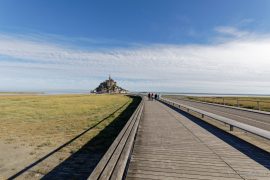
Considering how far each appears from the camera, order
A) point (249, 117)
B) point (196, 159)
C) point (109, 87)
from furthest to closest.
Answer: point (109, 87) → point (249, 117) → point (196, 159)

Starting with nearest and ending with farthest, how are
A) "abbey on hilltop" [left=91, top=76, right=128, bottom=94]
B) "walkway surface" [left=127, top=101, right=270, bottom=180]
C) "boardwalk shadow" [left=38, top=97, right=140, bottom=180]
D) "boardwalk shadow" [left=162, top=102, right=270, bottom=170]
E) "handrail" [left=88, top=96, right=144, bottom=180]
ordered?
"handrail" [left=88, top=96, right=144, bottom=180] < "walkway surface" [left=127, top=101, right=270, bottom=180] < "boardwalk shadow" [left=162, top=102, right=270, bottom=170] < "boardwalk shadow" [left=38, top=97, right=140, bottom=180] < "abbey on hilltop" [left=91, top=76, right=128, bottom=94]

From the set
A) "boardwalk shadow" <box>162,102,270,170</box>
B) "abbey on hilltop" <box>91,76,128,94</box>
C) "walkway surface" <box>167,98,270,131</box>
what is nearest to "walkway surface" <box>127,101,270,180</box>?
"boardwalk shadow" <box>162,102,270,170</box>

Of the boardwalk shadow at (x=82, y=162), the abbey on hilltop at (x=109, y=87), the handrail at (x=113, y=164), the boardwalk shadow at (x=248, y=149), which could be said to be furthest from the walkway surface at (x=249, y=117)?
the abbey on hilltop at (x=109, y=87)

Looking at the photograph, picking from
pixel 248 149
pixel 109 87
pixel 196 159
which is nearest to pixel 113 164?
pixel 196 159

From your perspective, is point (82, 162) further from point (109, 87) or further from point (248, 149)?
point (109, 87)

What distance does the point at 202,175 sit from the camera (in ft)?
16.5

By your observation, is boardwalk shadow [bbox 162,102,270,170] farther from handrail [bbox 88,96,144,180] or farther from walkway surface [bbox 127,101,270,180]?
handrail [bbox 88,96,144,180]

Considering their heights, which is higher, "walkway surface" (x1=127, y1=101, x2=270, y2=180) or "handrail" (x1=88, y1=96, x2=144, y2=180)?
"handrail" (x1=88, y1=96, x2=144, y2=180)

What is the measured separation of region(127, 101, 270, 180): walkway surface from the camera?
16.8 ft

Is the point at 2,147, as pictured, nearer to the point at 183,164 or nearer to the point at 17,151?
the point at 17,151

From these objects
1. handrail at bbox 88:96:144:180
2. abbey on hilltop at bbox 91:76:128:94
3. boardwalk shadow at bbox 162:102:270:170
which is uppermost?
abbey on hilltop at bbox 91:76:128:94

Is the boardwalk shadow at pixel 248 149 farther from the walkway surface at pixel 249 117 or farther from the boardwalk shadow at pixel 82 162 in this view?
the boardwalk shadow at pixel 82 162

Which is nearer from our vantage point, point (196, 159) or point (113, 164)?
point (113, 164)

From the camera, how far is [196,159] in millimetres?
6258
